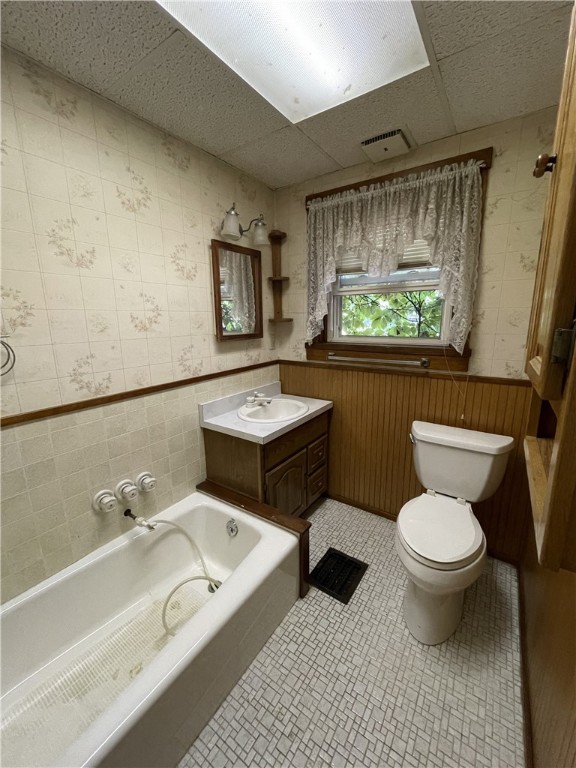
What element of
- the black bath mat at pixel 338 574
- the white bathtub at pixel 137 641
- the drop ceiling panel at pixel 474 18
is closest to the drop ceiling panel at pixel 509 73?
the drop ceiling panel at pixel 474 18

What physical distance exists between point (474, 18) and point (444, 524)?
1846 mm

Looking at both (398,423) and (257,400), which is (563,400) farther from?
(257,400)

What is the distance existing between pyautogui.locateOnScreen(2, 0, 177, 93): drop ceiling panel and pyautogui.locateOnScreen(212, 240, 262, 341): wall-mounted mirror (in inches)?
31.7

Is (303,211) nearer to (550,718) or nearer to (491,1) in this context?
(491,1)

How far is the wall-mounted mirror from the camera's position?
1.83m

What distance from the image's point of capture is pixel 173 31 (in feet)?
3.24

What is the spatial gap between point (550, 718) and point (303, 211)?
2.55 m

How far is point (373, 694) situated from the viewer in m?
1.16

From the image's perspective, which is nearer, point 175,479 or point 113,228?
point 113,228

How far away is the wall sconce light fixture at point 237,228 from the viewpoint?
1.76m

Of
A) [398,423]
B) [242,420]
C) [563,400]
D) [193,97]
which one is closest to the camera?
[563,400]

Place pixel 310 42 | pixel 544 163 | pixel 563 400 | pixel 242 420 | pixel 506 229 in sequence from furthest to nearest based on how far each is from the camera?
pixel 242 420 → pixel 506 229 → pixel 310 42 → pixel 544 163 → pixel 563 400

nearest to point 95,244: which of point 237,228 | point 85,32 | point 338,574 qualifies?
point 85,32

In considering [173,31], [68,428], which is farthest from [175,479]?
[173,31]
